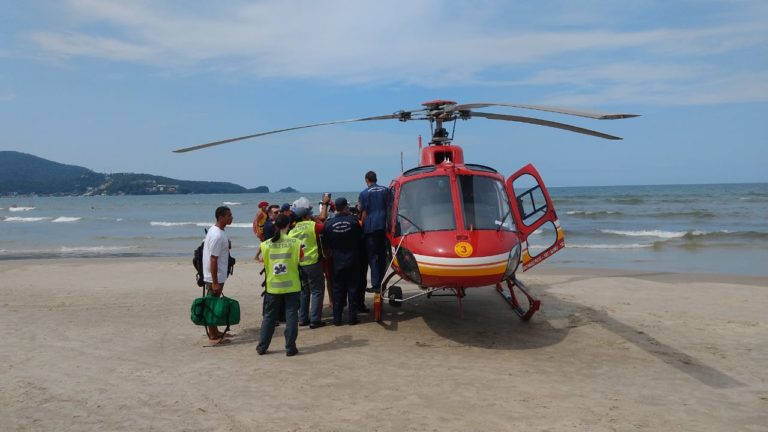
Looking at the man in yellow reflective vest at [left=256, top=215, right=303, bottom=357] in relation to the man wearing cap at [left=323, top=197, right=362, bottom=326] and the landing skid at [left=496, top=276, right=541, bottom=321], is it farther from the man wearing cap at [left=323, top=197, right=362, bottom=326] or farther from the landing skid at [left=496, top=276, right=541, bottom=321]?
the landing skid at [left=496, top=276, right=541, bottom=321]

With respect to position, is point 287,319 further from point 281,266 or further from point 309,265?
point 309,265

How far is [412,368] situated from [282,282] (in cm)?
176

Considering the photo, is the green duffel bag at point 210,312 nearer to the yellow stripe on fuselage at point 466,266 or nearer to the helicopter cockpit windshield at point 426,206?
the helicopter cockpit windshield at point 426,206

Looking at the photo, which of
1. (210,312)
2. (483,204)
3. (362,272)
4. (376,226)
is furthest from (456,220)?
(210,312)

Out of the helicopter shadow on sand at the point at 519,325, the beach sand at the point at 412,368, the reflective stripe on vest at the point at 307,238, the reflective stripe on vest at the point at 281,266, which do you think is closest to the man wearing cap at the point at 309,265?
the reflective stripe on vest at the point at 307,238

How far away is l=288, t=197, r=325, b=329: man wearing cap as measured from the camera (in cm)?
729

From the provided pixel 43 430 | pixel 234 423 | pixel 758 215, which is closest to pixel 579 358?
pixel 234 423

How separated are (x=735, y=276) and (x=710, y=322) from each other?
5.81 m

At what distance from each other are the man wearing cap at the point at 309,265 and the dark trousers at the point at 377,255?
71cm

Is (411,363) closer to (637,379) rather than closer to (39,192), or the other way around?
(637,379)

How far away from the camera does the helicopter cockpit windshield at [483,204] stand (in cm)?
668

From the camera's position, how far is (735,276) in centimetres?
1260

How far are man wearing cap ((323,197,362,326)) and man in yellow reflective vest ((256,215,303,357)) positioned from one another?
122 centimetres

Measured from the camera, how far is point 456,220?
21.7 ft
